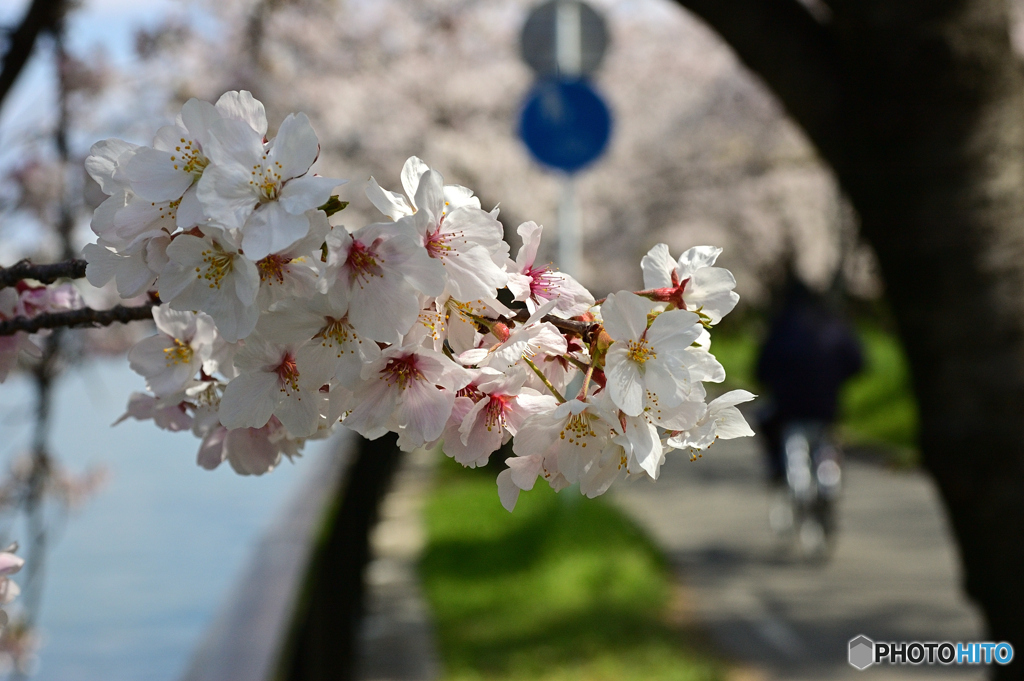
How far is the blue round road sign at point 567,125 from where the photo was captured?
6.56 metres

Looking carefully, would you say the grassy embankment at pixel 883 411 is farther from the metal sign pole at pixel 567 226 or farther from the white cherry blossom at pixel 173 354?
the white cherry blossom at pixel 173 354

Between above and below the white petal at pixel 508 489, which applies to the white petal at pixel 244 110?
above

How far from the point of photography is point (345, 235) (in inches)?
33.6

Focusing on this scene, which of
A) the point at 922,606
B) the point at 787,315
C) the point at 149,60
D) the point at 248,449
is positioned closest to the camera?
the point at 248,449

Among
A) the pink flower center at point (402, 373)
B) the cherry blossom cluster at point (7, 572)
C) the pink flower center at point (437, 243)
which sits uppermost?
the pink flower center at point (437, 243)

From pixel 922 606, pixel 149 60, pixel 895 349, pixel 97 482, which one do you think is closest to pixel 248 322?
pixel 149 60

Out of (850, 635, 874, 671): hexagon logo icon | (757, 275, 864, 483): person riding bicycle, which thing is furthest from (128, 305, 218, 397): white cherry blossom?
(757, 275, 864, 483): person riding bicycle

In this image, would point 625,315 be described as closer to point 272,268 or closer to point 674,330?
point 674,330

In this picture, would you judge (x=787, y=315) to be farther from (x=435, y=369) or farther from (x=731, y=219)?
(x=731, y=219)

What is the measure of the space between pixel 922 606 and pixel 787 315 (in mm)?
2699

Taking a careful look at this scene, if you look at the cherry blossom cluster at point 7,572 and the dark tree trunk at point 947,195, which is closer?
the cherry blossom cluster at point 7,572

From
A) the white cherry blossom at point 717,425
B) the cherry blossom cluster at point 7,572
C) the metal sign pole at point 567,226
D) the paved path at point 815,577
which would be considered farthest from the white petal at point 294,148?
the metal sign pole at point 567,226

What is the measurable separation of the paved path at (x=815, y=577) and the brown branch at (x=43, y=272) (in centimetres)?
460

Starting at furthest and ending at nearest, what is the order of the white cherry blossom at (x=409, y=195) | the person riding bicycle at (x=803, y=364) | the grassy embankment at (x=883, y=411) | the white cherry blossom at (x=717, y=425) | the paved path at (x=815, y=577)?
the grassy embankment at (x=883, y=411) < the person riding bicycle at (x=803, y=364) < the paved path at (x=815, y=577) < the white cherry blossom at (x=717, y=425) < the white cherry blossom at (x=409, y=195)
